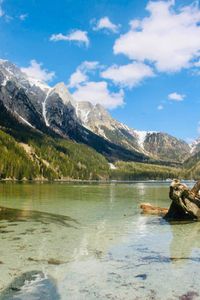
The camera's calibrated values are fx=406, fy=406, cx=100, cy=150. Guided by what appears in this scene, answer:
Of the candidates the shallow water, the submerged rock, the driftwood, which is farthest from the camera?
the driftwood

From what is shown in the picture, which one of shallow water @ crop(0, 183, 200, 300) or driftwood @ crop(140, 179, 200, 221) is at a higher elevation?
driftwood @ crop(140, 179, 200, 221)

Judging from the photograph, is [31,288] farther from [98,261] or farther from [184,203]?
[184,203]

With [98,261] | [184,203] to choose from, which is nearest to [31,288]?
[98,261]

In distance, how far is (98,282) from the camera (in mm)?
22812

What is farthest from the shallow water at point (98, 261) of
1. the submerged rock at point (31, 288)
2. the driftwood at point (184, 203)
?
the driftwood at point (184, 203)

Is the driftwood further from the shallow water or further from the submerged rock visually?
the submerged rock

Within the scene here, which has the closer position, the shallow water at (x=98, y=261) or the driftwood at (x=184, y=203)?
the shallow water at (x=98, y=261)

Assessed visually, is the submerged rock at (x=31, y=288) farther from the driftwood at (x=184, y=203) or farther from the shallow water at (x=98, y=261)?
the driftwood at (x=184, y=203)

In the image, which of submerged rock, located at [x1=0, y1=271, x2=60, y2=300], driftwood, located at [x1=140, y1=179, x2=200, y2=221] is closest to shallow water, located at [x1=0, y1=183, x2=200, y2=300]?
submerged rock, located at [x1=0, y1=271, x2=60, y2=300]

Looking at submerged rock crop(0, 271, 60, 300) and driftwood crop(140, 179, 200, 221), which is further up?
driftwood crop(140, 179, 200, 221)

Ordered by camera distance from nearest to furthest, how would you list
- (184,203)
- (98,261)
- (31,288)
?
1. (31,288)
2. (98,261)
3. (184,203)

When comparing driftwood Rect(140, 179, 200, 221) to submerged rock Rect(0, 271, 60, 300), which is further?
driftwood Rect(140, 179, 200, 221)

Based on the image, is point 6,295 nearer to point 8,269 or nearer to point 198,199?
point 8,269

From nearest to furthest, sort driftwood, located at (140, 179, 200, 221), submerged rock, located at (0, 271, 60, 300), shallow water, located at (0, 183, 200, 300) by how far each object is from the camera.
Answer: submerged rock, located at (0, 271, 60, 300), shallow water, located at (0, 183, 200, 300), driftwood, located at (140, 179, 200, 221)
